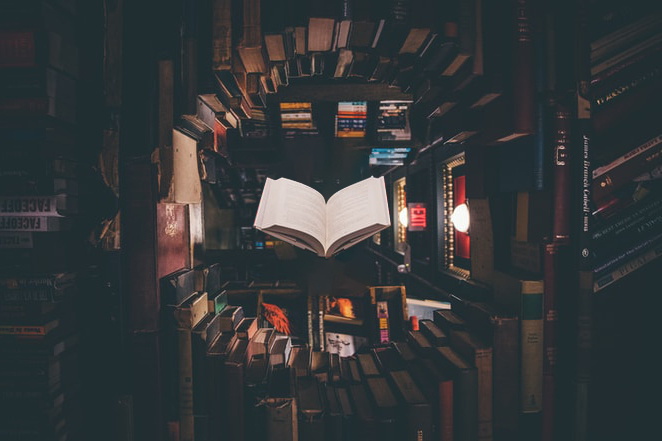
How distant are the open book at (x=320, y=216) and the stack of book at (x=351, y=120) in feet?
3.10

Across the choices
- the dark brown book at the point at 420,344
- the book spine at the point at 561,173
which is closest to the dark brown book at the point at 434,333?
the dark brown book at the point at 420,344

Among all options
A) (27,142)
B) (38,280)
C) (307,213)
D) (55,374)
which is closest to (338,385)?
(307,213)

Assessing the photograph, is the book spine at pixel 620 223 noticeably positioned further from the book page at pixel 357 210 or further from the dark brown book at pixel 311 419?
the dark brown book at pixel 311 419

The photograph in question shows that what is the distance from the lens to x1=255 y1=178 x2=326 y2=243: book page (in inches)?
55.2

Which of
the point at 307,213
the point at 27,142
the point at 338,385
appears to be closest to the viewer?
the point at 27,142

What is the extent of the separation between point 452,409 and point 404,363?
272mm

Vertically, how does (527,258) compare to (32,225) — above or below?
below

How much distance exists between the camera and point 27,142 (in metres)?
1.11

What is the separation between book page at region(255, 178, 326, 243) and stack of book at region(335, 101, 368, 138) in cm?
98

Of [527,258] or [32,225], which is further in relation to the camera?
[527,258]

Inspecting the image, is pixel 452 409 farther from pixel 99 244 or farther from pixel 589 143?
pixel 99 244

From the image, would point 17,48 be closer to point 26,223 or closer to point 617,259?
point 26,223

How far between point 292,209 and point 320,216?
0.23 meters

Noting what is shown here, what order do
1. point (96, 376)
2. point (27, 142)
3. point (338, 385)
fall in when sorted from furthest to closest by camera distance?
point (338, 385) → point (96, 376) → point (27, 142)
